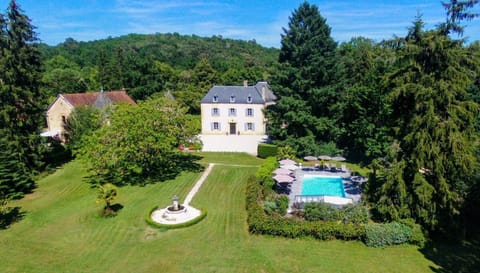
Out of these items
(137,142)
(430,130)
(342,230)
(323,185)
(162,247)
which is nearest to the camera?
(162,247)

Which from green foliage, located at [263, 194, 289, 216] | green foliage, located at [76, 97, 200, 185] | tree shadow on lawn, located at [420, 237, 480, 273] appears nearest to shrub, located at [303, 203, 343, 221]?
green foliage, located at [263, 194, 289, 216]

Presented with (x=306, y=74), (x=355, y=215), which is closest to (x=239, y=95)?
(x=306, y=74)

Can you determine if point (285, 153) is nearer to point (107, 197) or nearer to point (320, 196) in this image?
point (320, 196)

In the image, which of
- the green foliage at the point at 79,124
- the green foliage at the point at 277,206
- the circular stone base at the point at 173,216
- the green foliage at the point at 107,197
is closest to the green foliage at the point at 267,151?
the green foliage at the point at 277,206

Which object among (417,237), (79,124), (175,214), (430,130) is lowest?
(417,237)

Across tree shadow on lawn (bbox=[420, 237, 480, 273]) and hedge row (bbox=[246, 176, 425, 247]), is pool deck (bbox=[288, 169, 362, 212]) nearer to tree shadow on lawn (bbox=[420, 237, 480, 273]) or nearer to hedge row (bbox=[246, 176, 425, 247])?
hedge row (bbox=[246, 176, 425, 247])

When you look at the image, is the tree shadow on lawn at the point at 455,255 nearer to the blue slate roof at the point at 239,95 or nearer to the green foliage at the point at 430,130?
the green foliage at the point at 430,130

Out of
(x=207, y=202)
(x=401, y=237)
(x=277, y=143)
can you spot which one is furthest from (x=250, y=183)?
(x=277, y=143)
